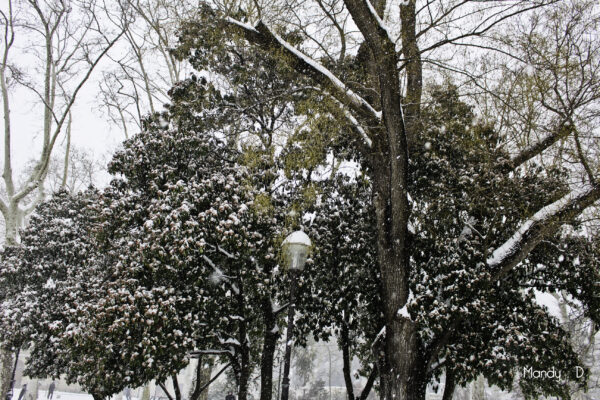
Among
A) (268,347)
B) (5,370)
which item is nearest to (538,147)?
(268,347)

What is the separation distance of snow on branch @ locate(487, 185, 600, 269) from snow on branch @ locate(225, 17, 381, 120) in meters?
3.26

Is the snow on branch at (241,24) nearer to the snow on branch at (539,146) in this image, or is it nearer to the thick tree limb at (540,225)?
the snow on branch at (539,146)

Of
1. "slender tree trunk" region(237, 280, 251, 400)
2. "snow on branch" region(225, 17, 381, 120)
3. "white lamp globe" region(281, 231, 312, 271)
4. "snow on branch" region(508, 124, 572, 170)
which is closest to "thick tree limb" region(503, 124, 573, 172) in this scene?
"snow on branch" region(508, 124, 572, 170)

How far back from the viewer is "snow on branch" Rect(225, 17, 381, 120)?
7.65m

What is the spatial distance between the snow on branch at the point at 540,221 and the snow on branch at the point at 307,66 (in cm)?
326

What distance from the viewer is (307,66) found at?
7.91m

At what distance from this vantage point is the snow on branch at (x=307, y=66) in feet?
25.1

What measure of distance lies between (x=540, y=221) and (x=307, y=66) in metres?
4.96

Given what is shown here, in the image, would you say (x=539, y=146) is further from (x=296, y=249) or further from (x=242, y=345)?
(x=242, y=345)

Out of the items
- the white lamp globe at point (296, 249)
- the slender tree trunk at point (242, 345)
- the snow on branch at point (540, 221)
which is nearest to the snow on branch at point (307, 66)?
the white lamp globe at point (296, 249)

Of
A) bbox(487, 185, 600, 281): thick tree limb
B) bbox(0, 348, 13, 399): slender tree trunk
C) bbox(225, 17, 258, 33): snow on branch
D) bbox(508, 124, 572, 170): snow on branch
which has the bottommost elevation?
bbox(0, 348, 13, 399): slender tree trunk

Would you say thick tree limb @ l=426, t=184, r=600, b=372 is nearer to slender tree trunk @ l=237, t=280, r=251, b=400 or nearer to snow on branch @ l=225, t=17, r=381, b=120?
snow on branch @ l=225, t=17, r=381, b=120

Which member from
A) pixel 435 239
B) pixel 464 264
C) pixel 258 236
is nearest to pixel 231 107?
pixel 258 236

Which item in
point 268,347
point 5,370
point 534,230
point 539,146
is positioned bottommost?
point 5,370
